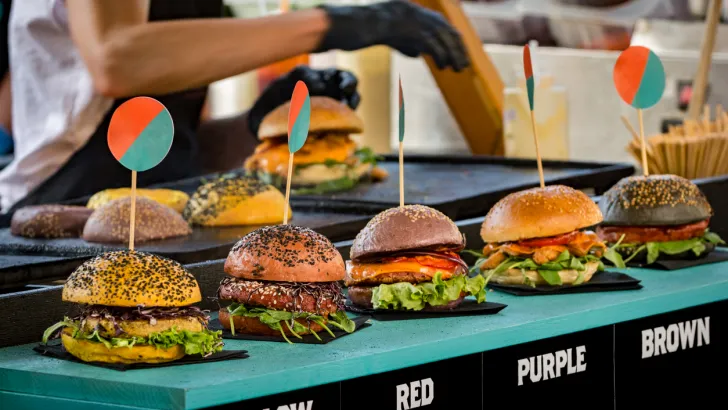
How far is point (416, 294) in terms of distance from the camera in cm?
271

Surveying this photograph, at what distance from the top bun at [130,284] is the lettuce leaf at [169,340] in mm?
61

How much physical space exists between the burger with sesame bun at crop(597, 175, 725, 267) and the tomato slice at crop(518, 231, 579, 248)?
30cm

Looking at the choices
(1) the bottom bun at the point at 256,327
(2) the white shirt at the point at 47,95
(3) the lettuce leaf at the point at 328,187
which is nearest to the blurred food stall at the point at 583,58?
(3) the lettuce leaf at the point at 328,187

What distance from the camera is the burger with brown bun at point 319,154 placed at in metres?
4.73

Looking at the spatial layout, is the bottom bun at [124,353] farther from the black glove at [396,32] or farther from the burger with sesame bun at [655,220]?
the black glove at [396,32]

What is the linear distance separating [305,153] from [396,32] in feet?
2.01

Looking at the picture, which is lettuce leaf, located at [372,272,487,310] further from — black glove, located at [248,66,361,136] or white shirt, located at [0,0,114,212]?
black glove, located at [248,66,361,136]

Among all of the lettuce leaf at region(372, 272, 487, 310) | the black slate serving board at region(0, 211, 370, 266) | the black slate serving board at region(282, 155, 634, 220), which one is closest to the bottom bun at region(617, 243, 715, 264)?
the black slate serving board at region(282, 155, 634, 220)

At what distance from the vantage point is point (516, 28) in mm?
6988

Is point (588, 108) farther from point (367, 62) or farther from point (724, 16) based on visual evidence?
point (367, 62)

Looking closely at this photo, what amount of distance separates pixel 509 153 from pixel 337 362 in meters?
3.38

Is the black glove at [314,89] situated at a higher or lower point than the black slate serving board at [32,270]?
higher

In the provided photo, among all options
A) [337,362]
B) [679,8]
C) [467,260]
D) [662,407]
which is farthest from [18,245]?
[679,8]

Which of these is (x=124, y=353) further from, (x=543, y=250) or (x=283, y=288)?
(x=543, y=250)
